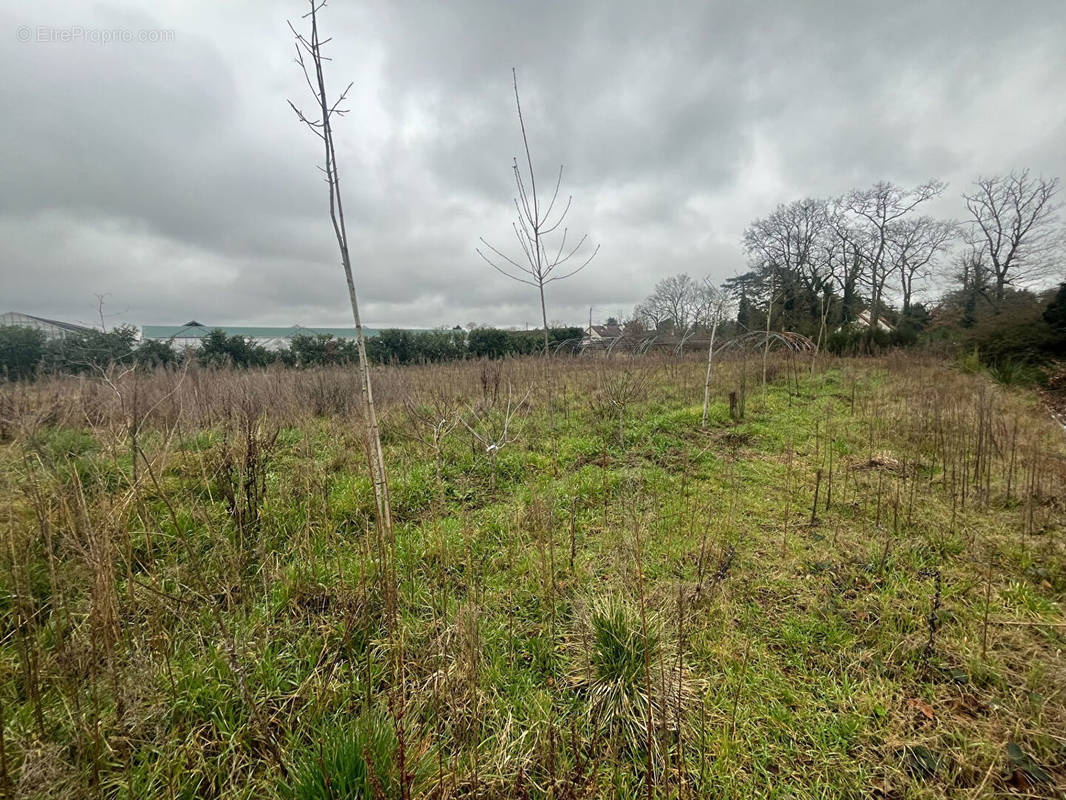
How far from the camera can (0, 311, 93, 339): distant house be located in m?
9.40

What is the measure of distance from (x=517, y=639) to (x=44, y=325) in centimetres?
1747

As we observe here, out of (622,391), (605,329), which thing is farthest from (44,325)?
(605,329)

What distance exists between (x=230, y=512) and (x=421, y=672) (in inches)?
86.7

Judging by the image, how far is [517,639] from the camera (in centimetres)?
213

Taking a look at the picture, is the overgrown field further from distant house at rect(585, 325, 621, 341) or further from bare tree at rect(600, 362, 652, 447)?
distant house at rect(585, 325, 621, 341)

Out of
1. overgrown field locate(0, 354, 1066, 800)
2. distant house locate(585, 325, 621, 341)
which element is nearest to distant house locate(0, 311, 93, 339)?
overgrown field locate(0, 354, 1066, 800)

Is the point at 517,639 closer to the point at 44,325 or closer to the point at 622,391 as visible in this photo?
the point at 622,391

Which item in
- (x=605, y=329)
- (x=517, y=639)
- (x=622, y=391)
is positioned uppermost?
(x=605, y=329)

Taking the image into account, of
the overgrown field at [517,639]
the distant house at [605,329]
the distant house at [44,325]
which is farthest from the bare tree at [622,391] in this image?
the distant house at [44,325]

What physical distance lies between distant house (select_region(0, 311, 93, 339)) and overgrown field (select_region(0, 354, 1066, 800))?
8325 mm

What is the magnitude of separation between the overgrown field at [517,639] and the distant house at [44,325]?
8325 mm

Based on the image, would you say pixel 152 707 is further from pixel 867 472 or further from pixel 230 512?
pixel 867 472

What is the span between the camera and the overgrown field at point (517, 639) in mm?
1401

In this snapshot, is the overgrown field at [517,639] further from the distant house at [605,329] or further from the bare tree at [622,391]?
the distant house at [605,329]
